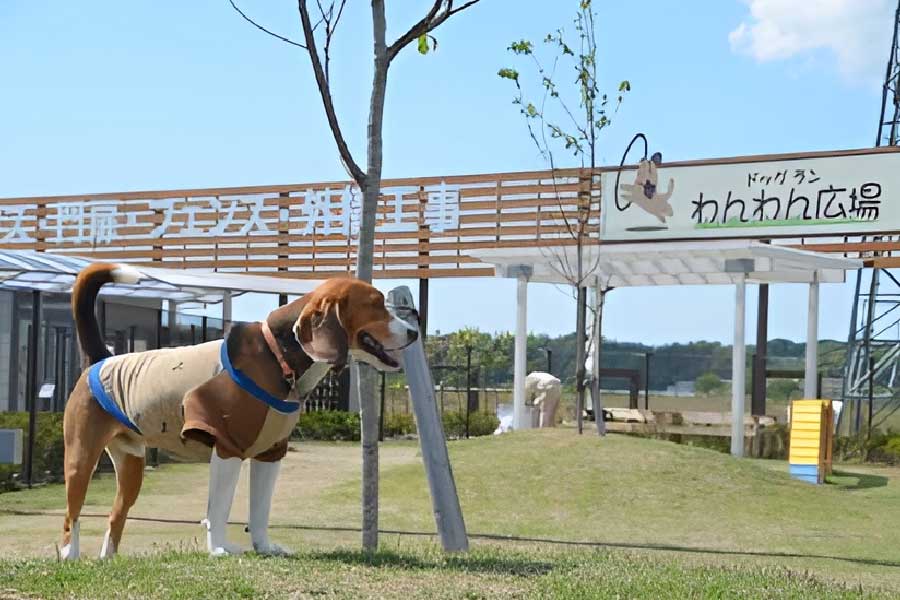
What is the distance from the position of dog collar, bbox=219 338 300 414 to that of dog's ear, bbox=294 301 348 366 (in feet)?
1.10

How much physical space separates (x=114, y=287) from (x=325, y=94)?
13.4 metres

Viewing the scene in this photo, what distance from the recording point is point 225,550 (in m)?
7.00

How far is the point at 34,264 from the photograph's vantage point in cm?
1730

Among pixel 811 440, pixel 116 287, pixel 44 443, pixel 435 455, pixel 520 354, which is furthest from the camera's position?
pixel 520 354

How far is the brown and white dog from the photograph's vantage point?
6758 mm

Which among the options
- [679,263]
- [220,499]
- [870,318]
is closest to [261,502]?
[220,499]

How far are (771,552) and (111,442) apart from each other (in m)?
6.40

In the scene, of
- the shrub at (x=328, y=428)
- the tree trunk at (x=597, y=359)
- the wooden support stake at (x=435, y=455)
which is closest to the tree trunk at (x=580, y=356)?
the tree trunk at (x=597, y=359)

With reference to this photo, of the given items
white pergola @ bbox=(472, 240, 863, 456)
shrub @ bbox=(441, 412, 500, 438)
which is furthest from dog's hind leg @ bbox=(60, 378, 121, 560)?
shrub @ bbox=(441, 412, 500, 438)

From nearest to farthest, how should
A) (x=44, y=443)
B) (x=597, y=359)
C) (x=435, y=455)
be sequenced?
1. (x=435, y=455)
2. (x=44, y=443)
3. (x=597, y=359)

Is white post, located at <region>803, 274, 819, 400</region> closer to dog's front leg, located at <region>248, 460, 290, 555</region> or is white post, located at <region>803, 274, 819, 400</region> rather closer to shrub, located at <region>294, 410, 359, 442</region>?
shrub, located at <region>294, 410, 359, 442</region>

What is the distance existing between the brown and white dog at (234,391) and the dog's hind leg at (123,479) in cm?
13

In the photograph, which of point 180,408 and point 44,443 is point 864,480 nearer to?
point 44,443

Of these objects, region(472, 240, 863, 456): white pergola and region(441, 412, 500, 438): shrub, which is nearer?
region(472, 240, 863, 456): white pergola
